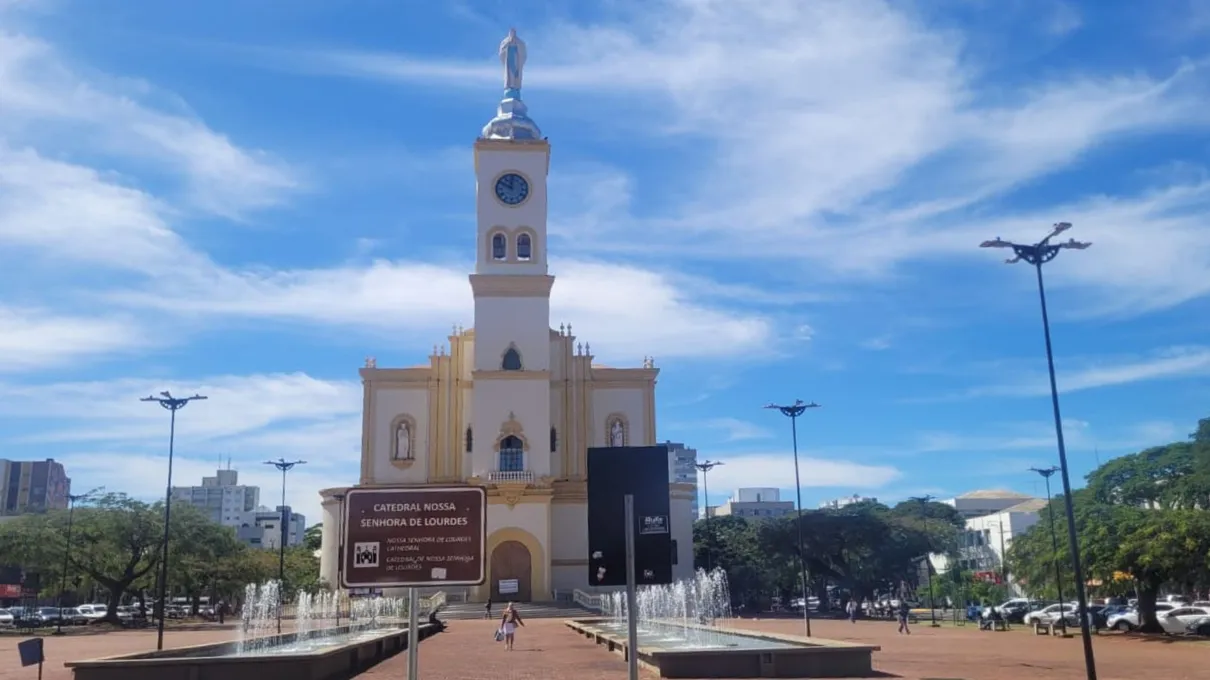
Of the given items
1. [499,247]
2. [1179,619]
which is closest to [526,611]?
[499,247]

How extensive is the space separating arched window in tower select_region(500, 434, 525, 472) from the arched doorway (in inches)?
151

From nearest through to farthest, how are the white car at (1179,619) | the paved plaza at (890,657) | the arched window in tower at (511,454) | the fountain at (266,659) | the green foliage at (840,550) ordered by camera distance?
1. the fountain at (266,659)
2. the paved plaza at (890,657)
3. the white car at (1179,619)
4. the arched window in tower at (511,454)
5. the green foliage at (840,550)

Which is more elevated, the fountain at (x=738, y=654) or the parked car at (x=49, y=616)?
the fountain at (x=738, y=654)

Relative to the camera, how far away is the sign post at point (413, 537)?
25.1 ft

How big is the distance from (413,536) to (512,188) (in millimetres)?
49142

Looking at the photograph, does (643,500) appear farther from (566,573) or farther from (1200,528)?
(566,573)

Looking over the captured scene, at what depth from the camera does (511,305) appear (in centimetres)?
5400

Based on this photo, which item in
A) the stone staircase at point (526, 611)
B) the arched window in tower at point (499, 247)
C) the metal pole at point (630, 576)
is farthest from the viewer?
the arched window in tower at point (499, 247)

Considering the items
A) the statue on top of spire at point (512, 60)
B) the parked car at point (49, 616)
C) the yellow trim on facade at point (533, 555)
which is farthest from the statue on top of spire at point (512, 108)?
the parked car at point (49, 616)

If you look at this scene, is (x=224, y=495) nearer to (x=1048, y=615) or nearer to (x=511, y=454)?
(x=511, y=454)

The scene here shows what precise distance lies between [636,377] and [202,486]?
4844 inches

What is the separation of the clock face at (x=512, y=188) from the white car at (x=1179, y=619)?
3480 centimetres

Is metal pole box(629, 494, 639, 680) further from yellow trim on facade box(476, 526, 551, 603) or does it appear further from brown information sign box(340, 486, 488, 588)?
yellow trim on facade box(476, 526, 551, 603)

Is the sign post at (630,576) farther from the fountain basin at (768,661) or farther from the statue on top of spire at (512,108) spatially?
the statue on top of spire at (512,108)
